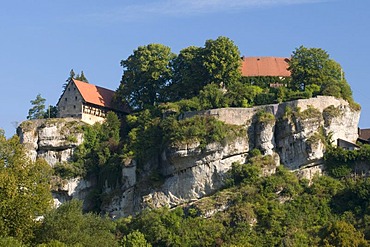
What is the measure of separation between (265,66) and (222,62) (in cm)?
599

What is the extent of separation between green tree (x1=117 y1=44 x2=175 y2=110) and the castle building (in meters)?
1.35

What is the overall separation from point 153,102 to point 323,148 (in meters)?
18.0

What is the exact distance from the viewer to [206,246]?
69438 millimetres

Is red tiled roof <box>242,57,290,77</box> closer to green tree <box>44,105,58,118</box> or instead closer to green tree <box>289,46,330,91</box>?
green tree <box>289,46,330,91</box>

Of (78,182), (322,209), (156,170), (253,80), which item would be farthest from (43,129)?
(322,209)

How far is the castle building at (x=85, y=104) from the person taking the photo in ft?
282

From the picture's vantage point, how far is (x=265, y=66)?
287 feet

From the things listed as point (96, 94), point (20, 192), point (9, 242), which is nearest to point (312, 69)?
point (96, 94)

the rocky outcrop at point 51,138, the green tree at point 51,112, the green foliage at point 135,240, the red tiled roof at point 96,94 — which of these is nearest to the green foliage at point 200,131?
the rocky outcrop at point 51,138

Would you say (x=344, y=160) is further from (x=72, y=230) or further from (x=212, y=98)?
(x=72, y=230)

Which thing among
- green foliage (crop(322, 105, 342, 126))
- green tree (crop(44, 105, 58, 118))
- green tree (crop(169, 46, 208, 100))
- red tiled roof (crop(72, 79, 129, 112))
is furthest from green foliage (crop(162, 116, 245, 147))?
green tree (crop(44, 105, 58, 118))

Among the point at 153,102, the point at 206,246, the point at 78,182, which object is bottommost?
the point at 206,246

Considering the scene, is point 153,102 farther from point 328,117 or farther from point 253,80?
point 328,117

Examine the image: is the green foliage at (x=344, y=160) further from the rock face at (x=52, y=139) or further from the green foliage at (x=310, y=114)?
the rock face at (x=52, y=139)
